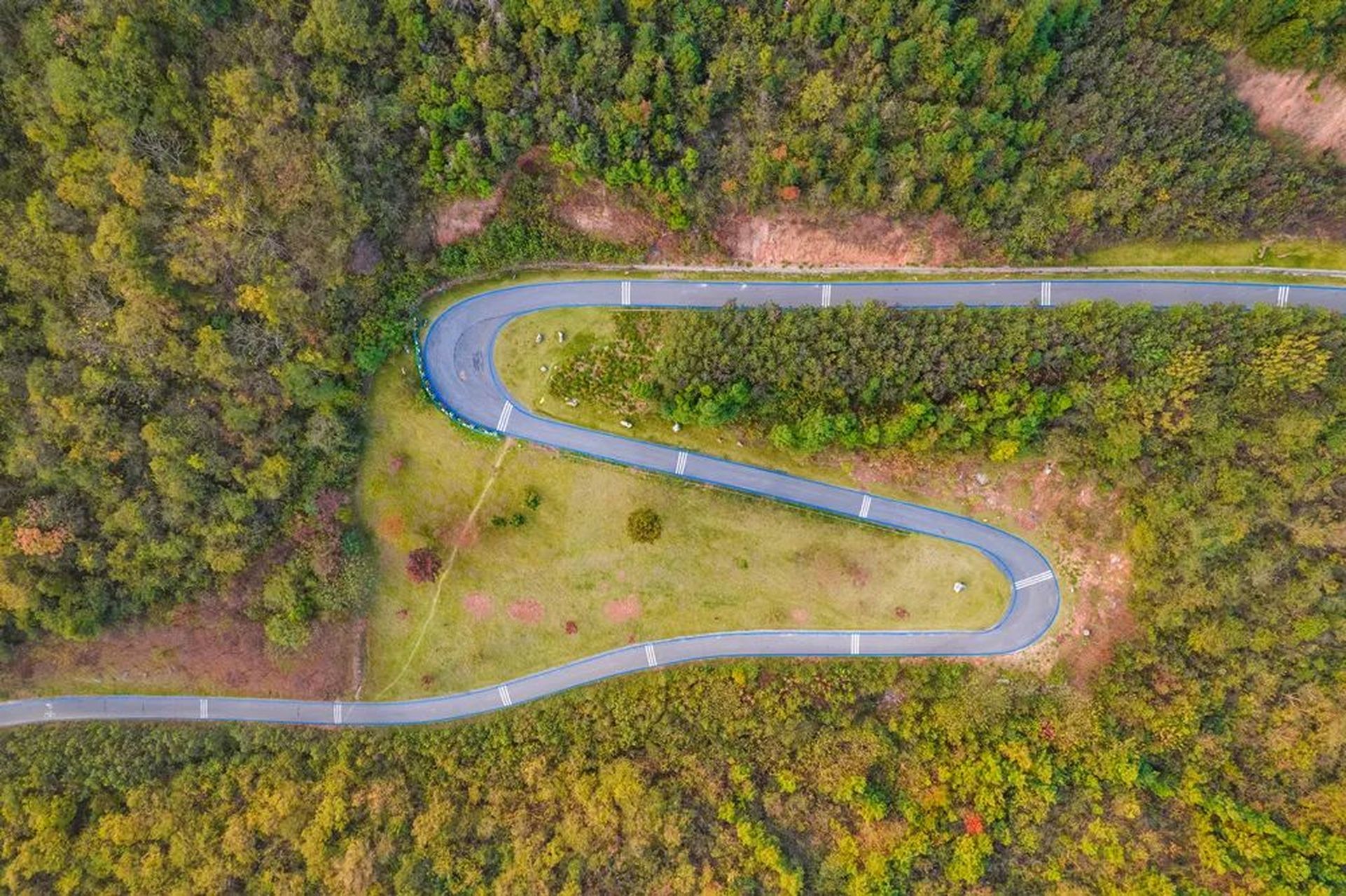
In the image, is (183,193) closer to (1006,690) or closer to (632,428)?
(632,428)

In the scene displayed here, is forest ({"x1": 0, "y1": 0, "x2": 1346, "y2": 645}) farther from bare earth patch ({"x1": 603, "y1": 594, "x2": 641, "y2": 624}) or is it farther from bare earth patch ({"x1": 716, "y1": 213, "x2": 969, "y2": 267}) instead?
bare earth patch ({"x1": 603, "y1": 594, "x2": 641, "y2": 624})

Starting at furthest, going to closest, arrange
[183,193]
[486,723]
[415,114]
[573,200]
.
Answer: [486,723], [573,200], [415,114], [183,193]

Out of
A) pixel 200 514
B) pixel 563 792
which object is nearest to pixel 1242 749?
pixel 563 792

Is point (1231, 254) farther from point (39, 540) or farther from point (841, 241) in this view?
point (39, 540)

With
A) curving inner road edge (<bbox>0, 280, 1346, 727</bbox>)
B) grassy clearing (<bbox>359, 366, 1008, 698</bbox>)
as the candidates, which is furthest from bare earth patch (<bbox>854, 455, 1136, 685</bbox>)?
grassy clearing (<bbox>359, 366, 1008, 698</bbox>)

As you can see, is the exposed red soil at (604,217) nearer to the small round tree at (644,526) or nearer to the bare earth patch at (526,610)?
the small round tree at (644,526)
